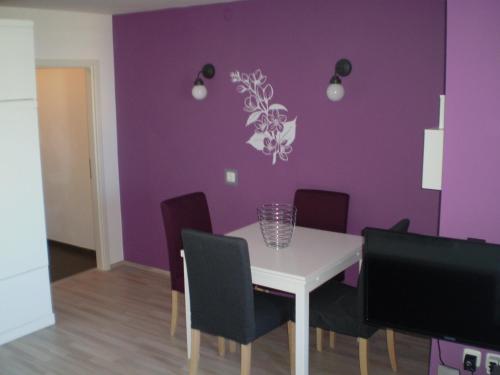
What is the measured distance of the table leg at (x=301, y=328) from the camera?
10.6ft

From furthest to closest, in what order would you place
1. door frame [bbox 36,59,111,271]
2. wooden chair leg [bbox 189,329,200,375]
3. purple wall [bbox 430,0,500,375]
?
door frame [bbox 36,59,111,271] < wooden chair leg [bbox 189,329,200,375] < purple wall [bbox 430,0,500,375]

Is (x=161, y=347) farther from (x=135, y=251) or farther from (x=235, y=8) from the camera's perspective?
(x=235, y=8)

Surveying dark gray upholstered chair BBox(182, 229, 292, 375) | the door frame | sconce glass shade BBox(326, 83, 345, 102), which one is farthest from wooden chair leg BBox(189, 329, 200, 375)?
the door frame

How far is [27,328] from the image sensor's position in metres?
4.35

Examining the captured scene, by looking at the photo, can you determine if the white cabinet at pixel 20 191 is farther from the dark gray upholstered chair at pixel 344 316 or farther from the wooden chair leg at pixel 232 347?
the dark gray upholstered chair at pixel 344 316

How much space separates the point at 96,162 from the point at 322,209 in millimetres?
2315

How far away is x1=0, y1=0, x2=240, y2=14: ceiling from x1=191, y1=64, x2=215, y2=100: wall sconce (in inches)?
20.2

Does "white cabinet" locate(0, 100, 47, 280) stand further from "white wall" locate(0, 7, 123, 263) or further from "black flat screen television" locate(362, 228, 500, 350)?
"black flat screen television" locate(362, 228, 500, 350)

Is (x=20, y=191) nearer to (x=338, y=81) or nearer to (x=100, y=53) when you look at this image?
(x=100, y=53)

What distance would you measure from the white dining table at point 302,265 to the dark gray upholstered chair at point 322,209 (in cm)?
29

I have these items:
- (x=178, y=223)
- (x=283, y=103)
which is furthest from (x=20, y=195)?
(x=283, y=103)

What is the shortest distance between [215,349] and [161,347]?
1.23 feet

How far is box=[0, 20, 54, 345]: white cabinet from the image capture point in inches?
157

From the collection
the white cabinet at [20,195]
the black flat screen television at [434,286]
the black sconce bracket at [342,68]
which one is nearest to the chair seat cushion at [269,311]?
the black flat screen television at [434,286]
